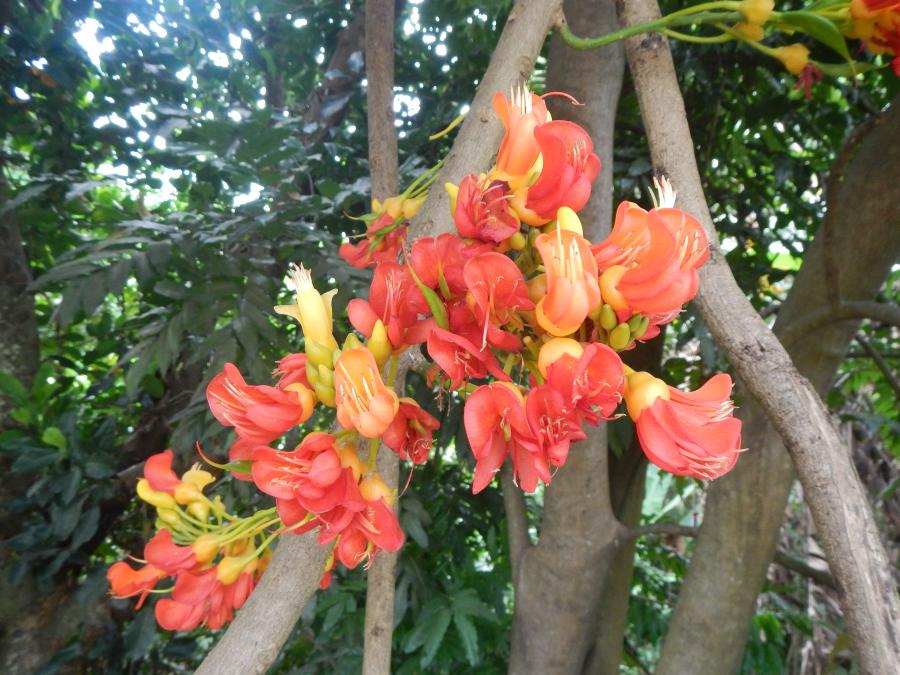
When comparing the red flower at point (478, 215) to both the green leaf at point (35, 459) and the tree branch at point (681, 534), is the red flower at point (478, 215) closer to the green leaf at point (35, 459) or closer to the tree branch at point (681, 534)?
the tree branch at point (681, 534)

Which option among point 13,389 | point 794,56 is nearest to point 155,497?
point 794,56

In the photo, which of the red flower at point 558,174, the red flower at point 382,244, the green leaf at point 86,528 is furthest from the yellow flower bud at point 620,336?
the green leaf at point 86,528

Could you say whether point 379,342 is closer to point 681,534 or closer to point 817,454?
point 817,454

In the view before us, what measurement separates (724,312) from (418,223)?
11.6 inches

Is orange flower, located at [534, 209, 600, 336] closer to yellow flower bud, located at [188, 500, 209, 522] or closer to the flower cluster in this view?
the flower cluster

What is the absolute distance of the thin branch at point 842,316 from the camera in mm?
1033

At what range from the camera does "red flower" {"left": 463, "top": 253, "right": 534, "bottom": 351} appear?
48 cm

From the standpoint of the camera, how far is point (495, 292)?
497mm

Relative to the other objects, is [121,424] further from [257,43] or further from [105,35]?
[257,43]

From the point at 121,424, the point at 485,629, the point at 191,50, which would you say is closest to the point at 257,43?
the point at 191,50

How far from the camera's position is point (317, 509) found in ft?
1.66

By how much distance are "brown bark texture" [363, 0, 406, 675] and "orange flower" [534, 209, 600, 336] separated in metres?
0.20

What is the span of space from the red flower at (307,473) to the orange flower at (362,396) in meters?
0.04

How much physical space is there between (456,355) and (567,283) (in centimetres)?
10
